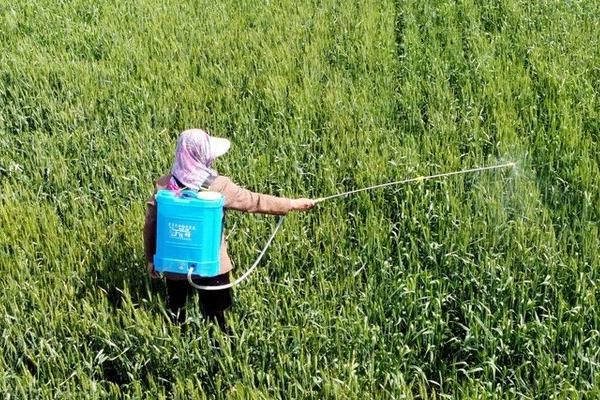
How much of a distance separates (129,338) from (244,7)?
4.22 m

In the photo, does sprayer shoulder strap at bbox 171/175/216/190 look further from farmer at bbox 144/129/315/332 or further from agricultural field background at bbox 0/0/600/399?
agricultural field background at bbox 0/0/600/399

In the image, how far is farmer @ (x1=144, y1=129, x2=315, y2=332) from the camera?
2648mm

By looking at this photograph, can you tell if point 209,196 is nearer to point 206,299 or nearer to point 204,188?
point 204,188

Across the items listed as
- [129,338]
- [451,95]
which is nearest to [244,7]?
[451,95]

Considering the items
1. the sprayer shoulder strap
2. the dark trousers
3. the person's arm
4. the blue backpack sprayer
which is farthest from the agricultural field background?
the sprayer shoulder strap

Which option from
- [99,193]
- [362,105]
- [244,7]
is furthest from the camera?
[244,7]

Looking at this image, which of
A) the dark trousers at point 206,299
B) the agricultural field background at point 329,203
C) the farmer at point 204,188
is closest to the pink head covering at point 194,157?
the farmer at point 204,188

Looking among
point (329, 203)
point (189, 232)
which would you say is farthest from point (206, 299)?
point (329, 203)

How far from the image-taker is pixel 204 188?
8.75ft

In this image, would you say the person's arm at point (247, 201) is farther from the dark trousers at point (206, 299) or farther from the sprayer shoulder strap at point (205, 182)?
the dark trousers at point (206, 299)

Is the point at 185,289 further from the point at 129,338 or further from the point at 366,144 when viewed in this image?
the point at 366,144

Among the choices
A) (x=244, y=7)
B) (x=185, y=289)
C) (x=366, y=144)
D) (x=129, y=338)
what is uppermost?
(x=244, y=7)

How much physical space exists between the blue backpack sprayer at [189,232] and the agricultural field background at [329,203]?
0.31m

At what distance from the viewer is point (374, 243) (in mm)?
3232
